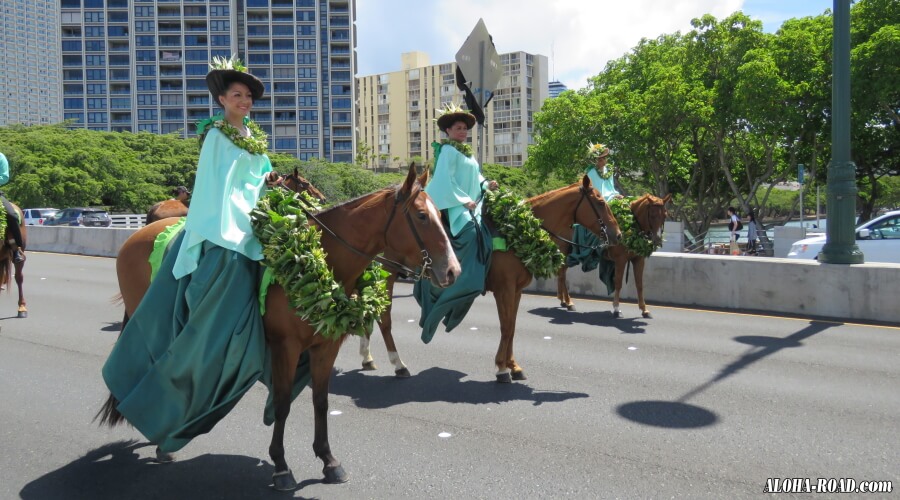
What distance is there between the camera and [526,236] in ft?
25.9

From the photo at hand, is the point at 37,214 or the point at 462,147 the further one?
the point at 37,214

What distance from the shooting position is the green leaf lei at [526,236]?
25.9ft

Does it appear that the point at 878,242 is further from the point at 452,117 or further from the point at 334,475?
the point at 334,475

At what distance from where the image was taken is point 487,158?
132 meters

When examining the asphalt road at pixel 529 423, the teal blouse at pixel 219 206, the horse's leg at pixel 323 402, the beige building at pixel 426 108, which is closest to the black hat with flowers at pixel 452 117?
the asphalt road at pixel 529 423

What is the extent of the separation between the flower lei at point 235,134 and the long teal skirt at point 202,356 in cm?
75

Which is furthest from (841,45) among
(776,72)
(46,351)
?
(776,72)

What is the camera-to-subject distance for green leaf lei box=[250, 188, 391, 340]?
4.71 meters

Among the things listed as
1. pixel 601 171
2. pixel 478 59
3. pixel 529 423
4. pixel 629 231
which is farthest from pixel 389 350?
pixel 478 59

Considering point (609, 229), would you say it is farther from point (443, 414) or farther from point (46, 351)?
point (46, 351)

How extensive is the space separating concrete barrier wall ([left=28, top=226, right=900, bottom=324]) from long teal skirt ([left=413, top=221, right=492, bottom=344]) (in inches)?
277

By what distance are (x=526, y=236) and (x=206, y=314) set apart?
4008 millimetres

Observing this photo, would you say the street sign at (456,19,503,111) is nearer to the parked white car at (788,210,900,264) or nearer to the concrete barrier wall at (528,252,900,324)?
the concrete barrier wall at (528,252,900,324)

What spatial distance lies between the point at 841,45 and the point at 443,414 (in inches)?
382
